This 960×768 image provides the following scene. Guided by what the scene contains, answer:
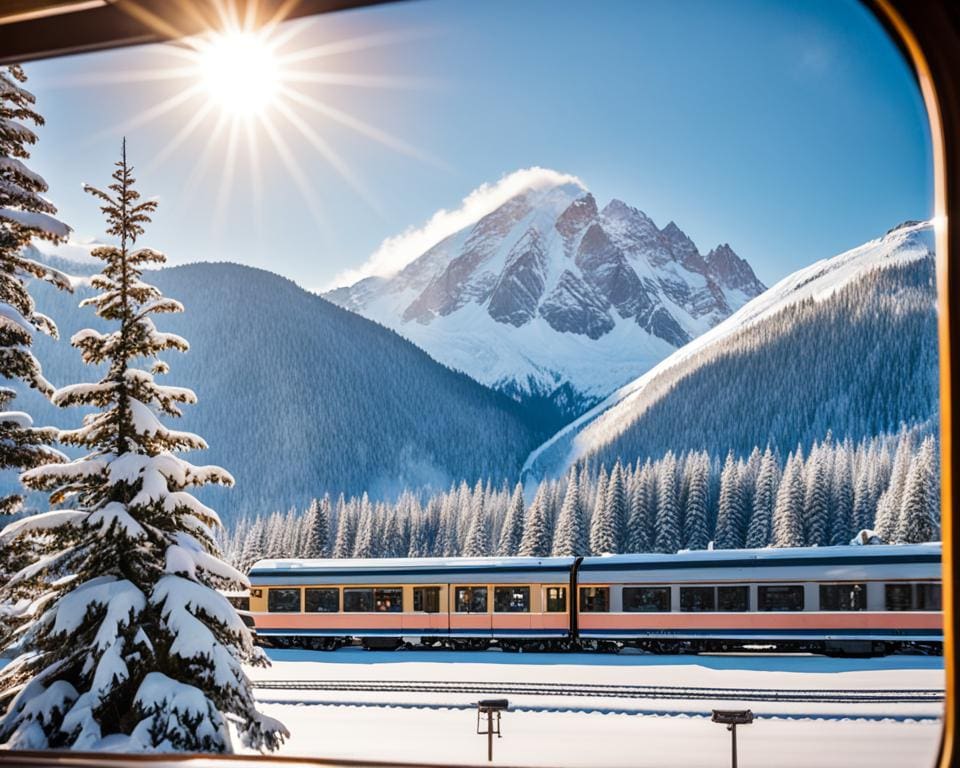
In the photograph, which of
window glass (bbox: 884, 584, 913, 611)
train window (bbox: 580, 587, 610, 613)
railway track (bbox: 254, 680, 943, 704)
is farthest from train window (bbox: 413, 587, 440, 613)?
window glass (bbox: 884, 584, 913, 611)

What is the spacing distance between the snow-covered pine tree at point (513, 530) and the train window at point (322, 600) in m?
32.1

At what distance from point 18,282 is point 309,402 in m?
130

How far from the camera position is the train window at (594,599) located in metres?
20.0

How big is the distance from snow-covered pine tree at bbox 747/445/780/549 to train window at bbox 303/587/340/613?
3364 cm

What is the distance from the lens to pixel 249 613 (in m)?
22.8

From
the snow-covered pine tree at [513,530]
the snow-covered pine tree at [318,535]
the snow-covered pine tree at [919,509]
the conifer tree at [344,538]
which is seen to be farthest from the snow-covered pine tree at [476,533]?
Answer: the snow-covered pine tree at [919,509]

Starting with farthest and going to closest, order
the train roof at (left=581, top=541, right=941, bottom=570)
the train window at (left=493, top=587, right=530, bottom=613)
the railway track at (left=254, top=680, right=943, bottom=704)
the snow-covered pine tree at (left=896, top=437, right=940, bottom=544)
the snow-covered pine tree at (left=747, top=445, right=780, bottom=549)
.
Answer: the snow-covered pine tree at (left=747, top=445, right=780, bottom=549), the snow-covered pine tree at (left=896, top=437, right=940, bottom=544), the train window at (left=493, top=587, right=530, bottom=613), the train roof at (left=581, top=541, right=941, bottom=570), the railway track at (left=254, top=680, right=943, bottom=704)

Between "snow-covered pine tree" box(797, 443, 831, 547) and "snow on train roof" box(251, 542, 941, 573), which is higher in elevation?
"snow-covered pine tree" box(797, 443, 831, 547)

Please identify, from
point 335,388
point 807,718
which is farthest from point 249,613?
point 335,388

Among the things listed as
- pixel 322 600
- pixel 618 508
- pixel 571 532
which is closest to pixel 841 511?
pixel 618 508

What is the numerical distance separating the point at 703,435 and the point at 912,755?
101224mm

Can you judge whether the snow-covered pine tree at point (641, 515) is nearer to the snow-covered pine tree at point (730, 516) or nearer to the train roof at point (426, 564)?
the snow-covered pine tree at point (730, 516)

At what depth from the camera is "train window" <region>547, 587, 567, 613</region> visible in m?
20.4

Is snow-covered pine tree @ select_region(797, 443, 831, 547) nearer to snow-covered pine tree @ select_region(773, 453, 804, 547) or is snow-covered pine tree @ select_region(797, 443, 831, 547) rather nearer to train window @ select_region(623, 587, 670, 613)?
snow-covered pine tree @ select_region(773, 453, 804, 547)
